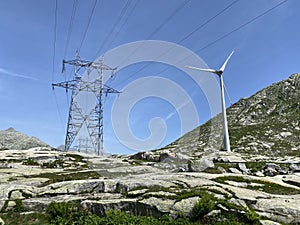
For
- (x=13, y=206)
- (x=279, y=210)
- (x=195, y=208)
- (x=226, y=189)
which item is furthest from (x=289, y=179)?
(x=13, y=206)

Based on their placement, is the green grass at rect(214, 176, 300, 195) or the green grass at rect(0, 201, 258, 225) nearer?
the green grass at rect(0, 201, 258, 225)

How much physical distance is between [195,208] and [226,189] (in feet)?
20.8

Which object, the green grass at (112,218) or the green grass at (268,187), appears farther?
the green grass at (268,187)

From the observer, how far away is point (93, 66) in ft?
245

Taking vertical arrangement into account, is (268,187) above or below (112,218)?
above

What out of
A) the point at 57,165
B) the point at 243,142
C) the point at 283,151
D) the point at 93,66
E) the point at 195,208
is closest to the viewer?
the point at 195,208

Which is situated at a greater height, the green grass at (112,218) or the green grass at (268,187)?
the green grass at (268,187)

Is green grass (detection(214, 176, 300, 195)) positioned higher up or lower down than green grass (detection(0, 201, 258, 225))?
higher up

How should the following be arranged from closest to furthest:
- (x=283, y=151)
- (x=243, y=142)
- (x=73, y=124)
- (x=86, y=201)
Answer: (x=86, y=201)
(x=73, y=124)
(x=283, y=151)
(x=243, y=142)

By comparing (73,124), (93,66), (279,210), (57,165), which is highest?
(93,66)

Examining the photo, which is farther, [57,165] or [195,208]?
[57,165]

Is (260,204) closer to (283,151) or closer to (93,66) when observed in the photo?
(93,66)

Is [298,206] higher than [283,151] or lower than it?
lower

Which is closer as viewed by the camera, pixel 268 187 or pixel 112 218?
pixel 112 218
